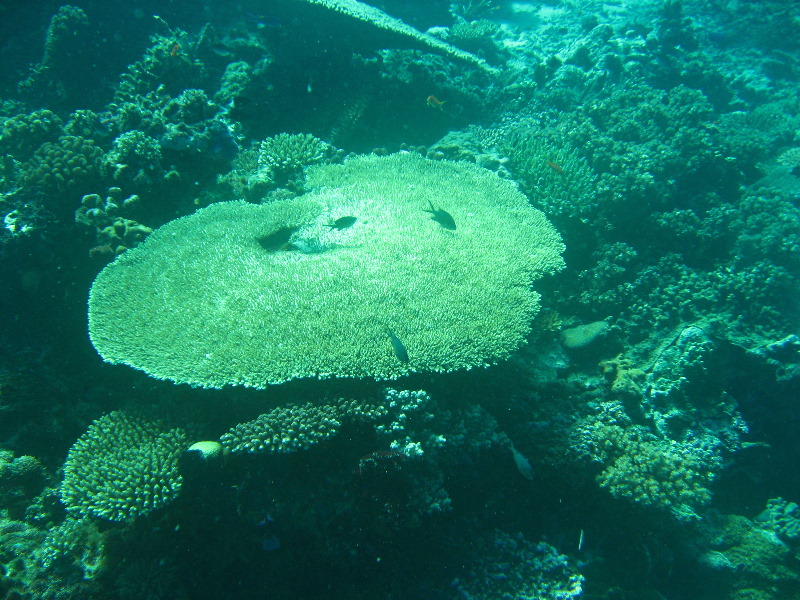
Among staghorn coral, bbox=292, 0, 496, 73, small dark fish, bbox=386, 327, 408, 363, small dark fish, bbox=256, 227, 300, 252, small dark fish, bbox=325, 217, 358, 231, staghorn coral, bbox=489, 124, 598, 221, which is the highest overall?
staghorn coral, bbox=292, 0, 496, 73

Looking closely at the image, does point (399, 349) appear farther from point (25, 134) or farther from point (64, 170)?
point (25, 134)

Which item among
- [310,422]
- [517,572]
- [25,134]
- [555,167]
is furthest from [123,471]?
[25,134]

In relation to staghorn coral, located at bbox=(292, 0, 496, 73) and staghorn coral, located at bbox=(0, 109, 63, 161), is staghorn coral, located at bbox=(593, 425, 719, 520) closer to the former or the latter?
staghorn coral, located at bbox=(292, 0, 496, 73)

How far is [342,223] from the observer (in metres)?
5.08

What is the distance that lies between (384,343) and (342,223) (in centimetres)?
201

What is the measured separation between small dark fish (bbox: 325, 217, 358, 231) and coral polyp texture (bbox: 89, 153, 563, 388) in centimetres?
3

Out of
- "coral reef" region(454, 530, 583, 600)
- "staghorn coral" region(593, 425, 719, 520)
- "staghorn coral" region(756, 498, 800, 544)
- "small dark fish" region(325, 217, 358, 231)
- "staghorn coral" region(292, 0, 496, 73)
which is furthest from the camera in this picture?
"staghorn coral" region(292, 0, 496, 73)

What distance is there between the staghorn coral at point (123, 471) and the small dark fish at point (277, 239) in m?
2.49

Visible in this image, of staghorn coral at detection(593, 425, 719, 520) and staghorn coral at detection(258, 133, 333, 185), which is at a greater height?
staghorn coral at detection(258, 133, 333, 185)

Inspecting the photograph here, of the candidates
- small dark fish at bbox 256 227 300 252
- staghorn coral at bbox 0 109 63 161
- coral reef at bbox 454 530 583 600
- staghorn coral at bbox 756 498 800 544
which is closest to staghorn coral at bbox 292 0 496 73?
small dark fish at bbox 256 227 300 252

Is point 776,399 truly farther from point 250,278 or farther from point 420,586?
point 250,278

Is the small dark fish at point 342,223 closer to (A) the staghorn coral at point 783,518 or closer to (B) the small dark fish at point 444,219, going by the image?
(B) the small dark fish at point 444,219

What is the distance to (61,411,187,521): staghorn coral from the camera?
11.2 feet

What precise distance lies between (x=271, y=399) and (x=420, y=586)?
2.26 metres
